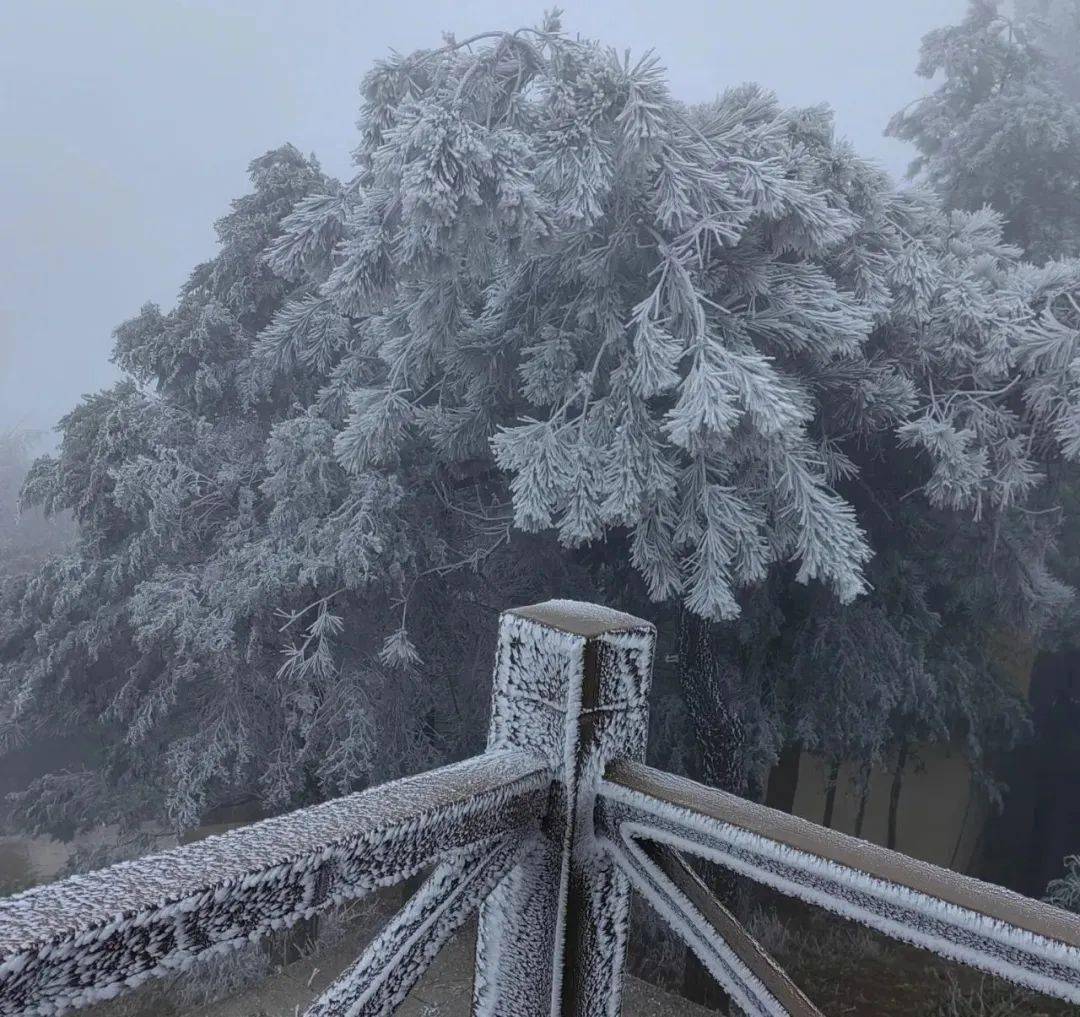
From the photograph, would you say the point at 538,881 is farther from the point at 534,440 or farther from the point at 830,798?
the point at 830,798

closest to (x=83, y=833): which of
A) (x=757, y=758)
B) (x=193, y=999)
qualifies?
(x=193, y=999)

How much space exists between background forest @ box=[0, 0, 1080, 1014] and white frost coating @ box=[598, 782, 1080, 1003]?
3401 mm

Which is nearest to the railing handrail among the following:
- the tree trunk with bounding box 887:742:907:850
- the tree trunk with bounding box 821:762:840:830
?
the tree trunk with bounding box 821:762:840:830

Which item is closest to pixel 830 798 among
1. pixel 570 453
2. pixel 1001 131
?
pixel 570 453

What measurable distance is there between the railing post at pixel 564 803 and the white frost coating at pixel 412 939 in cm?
10

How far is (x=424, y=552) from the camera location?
6.12 meters

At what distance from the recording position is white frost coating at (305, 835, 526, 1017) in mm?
739

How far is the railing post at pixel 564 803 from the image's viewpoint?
923mm

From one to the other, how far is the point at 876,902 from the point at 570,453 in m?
4.01

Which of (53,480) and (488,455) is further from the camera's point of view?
(53,480)

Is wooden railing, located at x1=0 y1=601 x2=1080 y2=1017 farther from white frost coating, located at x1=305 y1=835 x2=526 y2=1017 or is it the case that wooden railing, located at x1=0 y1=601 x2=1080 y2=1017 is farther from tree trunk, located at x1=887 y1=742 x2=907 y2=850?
tree trunk, located at x1=887 y1=742 x2=907 y2=850

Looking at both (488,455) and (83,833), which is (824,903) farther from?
(83,833)

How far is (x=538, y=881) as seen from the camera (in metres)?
0.94

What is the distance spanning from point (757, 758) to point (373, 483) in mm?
3393
